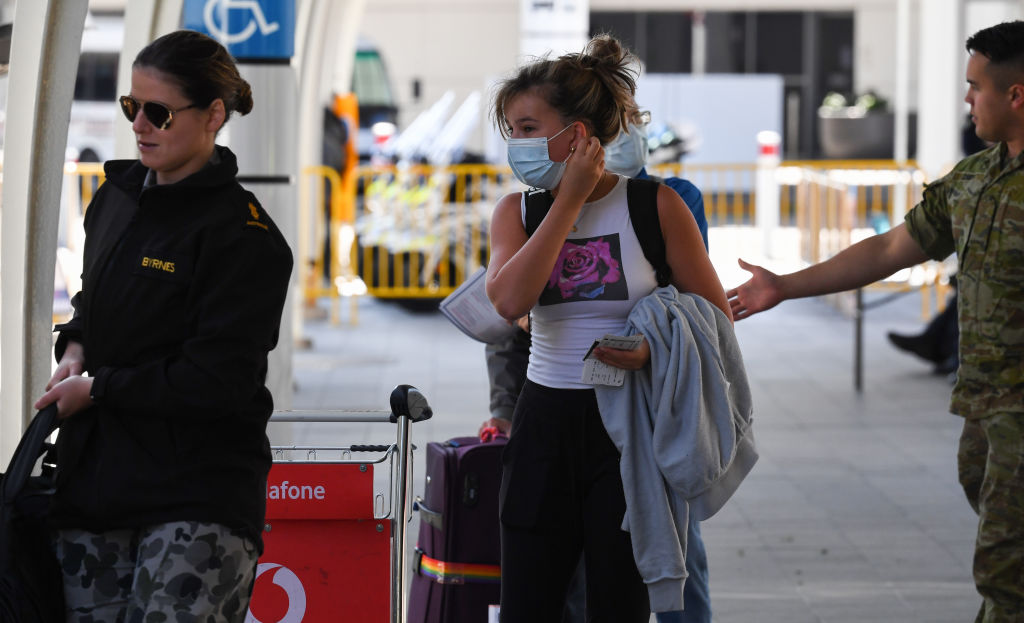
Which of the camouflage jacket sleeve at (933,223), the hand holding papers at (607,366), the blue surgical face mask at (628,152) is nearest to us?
the hand holding papers at (607,366)

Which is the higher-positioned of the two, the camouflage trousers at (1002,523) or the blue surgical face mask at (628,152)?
the blue surgical face mask at (628,152)

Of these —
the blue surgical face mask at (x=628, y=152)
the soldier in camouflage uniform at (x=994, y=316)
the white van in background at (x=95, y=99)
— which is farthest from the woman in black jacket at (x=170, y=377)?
the white van in background at (x=95, y=99)

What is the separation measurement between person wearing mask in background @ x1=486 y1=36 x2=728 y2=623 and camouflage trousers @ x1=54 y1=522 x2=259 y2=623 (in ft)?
2.14

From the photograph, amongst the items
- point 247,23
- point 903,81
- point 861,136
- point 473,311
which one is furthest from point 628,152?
point 861,136

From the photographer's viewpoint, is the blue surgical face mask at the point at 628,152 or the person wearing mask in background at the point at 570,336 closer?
the person wearing mask in background at the point at 570,336

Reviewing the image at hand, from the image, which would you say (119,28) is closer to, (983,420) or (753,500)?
(753,500)

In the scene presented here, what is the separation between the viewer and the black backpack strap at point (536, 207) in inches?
129

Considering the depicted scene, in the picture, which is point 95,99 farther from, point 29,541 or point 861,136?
point 29,541

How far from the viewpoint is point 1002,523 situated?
11.0ft

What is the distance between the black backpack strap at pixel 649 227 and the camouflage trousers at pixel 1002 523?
839mm

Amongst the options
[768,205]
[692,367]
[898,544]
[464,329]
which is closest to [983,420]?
[692,367]

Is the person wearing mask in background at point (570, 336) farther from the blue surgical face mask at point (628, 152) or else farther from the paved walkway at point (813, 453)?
the paved walkway at point (813, 453)

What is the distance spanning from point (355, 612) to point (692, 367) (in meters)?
1.16

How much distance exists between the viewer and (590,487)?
3186 millimetres
